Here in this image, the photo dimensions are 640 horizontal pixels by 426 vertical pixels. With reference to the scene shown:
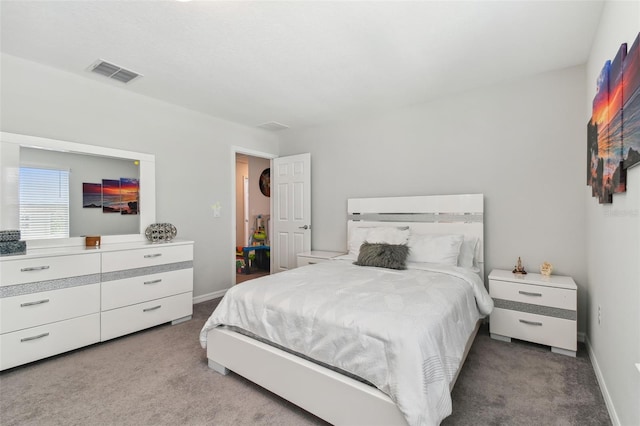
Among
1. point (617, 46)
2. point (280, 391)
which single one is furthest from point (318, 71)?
point (280, 391)

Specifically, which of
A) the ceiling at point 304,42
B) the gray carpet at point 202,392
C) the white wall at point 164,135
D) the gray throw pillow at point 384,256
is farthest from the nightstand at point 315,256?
the ceiling at point 304,42

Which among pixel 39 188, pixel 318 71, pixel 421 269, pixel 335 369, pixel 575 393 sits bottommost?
pixel 575 393

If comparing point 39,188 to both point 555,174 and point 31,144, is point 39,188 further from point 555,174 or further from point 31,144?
point 555,174

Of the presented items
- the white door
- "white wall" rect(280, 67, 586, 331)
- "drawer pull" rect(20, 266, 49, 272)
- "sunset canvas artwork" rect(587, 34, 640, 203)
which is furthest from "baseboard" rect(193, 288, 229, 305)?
"sunset canvas artwork" rect(587, 34, 640, 203)

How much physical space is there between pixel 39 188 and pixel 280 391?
2.75 metres

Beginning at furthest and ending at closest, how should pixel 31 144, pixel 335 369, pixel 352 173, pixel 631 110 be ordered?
pixel 352 173 → pixel 31 144 → pixel 335 369 → pixel 631 110

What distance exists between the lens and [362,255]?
301cm

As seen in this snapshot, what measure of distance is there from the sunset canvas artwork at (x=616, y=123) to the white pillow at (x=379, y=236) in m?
1.60

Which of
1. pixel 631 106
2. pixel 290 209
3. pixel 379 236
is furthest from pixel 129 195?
pixel 631 106

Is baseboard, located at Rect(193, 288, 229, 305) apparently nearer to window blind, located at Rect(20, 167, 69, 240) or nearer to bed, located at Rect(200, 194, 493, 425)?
window blind, located at Rect(20, 167, 69, 240)

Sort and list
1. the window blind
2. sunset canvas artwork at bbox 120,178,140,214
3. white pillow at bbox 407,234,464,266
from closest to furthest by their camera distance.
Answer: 1. the window blind
2. white pillow at bbox 407,234,464,266
3. sunset canvas artwork at bbox 120,178,140,214

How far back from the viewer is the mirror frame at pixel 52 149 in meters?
2.48

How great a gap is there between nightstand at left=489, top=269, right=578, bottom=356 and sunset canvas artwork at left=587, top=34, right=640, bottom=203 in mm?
892

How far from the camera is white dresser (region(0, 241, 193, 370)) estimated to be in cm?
222
